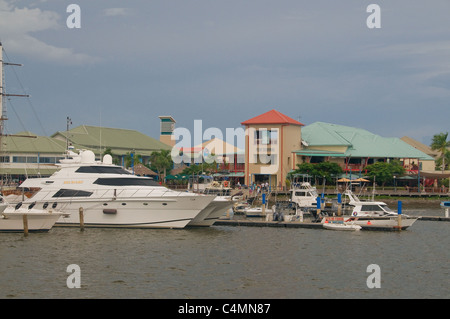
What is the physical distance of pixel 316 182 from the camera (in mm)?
88625

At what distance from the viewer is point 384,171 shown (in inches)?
3406

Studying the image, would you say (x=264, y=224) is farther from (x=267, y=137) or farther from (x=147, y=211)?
(x=267, y=137)

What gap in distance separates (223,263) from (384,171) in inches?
2321

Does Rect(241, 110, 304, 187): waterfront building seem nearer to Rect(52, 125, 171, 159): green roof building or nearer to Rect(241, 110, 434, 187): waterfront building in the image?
Rect(241, 110, 434, 187): waterfront building

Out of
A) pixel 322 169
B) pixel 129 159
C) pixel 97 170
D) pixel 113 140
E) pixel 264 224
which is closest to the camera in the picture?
pixel 97 170

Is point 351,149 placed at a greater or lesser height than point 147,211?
greater

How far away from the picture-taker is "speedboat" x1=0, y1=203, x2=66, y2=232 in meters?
41.1

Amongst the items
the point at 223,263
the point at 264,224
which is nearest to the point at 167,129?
the point at 264,224

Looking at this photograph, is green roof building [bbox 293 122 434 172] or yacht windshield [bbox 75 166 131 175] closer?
yacht windshield [bbox 75 166 131 175]

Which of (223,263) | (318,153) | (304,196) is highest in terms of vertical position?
(318,153)

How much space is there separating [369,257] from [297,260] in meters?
4.31

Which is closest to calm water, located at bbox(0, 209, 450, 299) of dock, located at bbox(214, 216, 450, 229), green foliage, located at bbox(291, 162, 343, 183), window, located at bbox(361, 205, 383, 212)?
dock, located at bbox(214, 216, 450, 229)

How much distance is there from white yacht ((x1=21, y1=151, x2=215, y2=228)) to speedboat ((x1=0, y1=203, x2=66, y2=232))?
3.13m

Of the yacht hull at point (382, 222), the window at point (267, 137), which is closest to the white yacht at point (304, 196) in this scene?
the yacht hull at point (382, 222)
